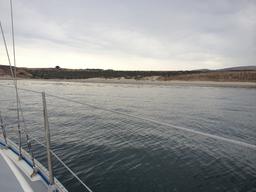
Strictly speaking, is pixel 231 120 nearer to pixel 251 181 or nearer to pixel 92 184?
pixel 251 181

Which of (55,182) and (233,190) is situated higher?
(55,182)

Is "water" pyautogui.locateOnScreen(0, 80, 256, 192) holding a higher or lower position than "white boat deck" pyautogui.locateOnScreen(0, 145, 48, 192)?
lower

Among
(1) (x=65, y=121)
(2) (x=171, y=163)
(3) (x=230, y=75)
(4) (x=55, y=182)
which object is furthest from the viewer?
(3) (x=230, y=75)

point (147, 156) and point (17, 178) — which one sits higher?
point (17, 178)

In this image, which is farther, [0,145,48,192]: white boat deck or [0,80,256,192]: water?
[0,80,256,192]: water

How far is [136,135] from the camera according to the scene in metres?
9.33

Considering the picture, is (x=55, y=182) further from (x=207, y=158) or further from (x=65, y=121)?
(x=65, y=121)

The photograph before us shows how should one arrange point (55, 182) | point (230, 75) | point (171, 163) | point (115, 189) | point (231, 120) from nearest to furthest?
point (55, 182)
point (115, 189)
point (171, 163)
point (231, 120)
point (230, 75)

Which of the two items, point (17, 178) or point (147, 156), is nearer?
point (17, 178)

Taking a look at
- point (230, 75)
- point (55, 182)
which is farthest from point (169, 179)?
point (230, 75)

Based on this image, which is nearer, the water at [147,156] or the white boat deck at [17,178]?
the white boat deck at [17,178]

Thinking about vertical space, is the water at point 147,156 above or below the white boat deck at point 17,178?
below

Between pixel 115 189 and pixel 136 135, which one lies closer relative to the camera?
pixel 115 189

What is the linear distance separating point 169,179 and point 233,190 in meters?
1.57
